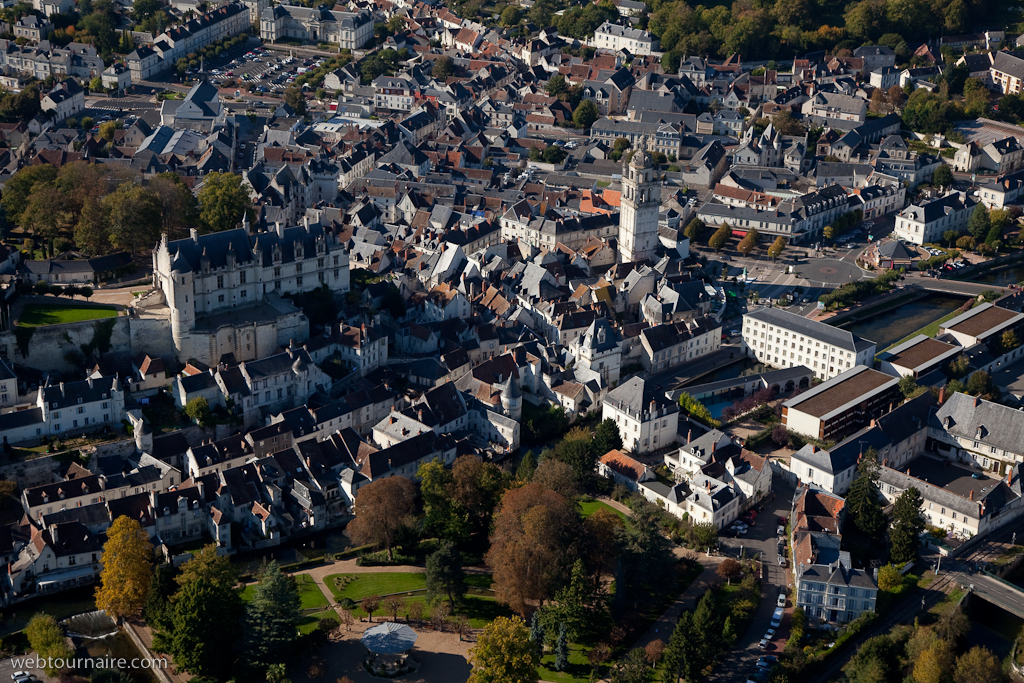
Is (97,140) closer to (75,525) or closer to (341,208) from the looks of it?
(341,208)

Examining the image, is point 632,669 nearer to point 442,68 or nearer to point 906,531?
point 906,531

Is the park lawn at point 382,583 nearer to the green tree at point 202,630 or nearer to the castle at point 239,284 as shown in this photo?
Result: the green tree at point 202,630

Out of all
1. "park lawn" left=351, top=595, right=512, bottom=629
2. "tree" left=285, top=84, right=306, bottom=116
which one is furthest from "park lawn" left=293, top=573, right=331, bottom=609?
"tree" left=285, top=84, right=306, bottom=116

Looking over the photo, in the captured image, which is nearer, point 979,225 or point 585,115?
point 979,225

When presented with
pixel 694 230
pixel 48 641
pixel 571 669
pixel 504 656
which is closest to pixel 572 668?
pixel 571 669

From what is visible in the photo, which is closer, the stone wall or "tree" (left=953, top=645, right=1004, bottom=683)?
"tree" (left=953, top=645, right=1004, bottom=683)

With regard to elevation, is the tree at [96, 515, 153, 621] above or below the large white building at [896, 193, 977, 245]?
below

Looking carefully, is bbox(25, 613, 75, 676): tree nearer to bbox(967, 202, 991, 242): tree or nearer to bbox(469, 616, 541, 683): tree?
bbox(469, 616, 541, 683): tree

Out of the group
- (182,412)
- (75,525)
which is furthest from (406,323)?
(75,525)
